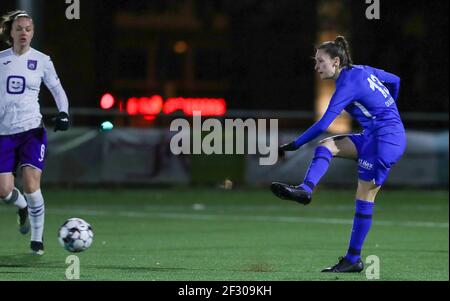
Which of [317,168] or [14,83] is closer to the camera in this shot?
[317,168]

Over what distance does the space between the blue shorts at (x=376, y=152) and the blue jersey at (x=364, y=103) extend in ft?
0.22

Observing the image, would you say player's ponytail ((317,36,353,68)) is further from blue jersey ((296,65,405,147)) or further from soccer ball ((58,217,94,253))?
soccer ball ((58,217,94,253))

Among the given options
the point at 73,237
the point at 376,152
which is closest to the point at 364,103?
the point at 376,152

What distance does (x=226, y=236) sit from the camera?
15.6m

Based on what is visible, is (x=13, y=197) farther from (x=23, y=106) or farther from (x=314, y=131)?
(x=314, y=131)

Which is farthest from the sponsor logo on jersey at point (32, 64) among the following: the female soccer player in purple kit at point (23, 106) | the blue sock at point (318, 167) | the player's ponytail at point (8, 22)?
the blue sock at point (318, 167)

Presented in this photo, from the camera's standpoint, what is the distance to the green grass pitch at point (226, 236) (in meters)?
11.4

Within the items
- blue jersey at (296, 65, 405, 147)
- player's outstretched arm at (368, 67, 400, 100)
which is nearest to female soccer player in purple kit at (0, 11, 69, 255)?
blue jersey at (296, 65, 405, 147)

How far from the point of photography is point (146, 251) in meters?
13.4

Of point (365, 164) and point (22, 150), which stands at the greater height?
point (22, 150)

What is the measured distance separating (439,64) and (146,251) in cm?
2418

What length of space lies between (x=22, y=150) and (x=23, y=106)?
1.52 feet

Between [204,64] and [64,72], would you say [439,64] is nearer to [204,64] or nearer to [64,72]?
[64,72]
